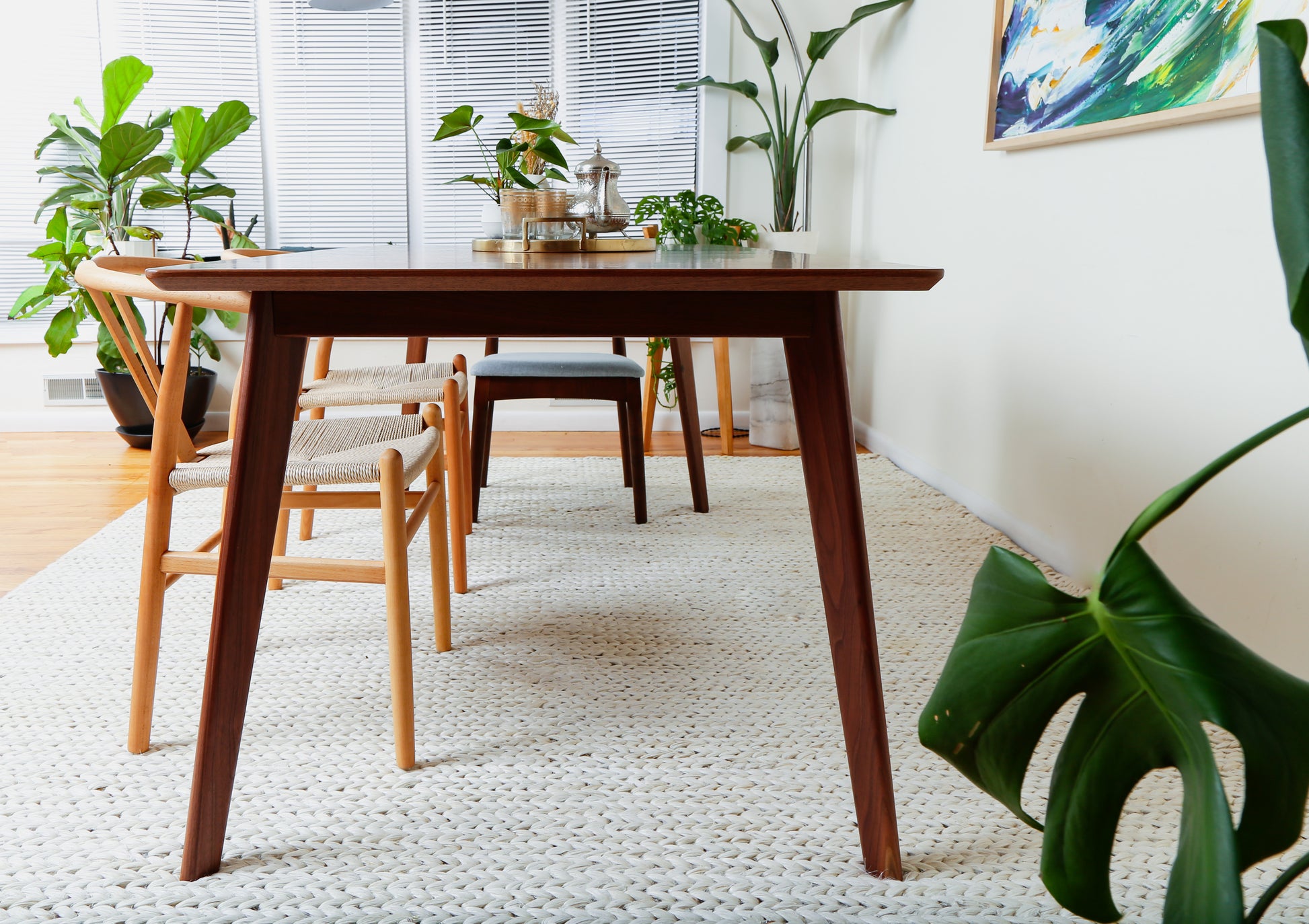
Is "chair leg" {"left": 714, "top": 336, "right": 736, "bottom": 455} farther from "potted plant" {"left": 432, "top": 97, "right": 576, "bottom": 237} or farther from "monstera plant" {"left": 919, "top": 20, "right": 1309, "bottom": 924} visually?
"monstera plant" {"left": 919, "top": 20, "right": 1309, "bottom": 924}

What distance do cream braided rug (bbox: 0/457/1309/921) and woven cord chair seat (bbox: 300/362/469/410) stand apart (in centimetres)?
43

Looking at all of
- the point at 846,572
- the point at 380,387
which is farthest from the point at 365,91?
the point at 846,572

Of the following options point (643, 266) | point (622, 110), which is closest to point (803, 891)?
point (643, 266)

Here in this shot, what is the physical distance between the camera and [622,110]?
13.5 feet

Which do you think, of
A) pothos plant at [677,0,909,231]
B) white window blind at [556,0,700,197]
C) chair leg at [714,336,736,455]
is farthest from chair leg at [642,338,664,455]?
white window blind at [556,0,700,197]

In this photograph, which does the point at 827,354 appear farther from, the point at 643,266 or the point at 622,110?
the point at 622,110

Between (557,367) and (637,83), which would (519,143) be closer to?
(557,367)

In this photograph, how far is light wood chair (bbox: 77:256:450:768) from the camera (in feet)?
4.46

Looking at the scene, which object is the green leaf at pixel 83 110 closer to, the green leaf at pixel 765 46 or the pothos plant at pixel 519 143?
the pothos plant at pixel 519 143

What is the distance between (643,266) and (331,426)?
92 centimetres

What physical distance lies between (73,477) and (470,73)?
7.38 ft

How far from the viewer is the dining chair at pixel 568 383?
261 cm

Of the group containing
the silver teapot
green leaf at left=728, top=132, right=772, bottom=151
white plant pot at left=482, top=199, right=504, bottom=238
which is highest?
green leaf at left=728, top=132, right=772, bottom=151

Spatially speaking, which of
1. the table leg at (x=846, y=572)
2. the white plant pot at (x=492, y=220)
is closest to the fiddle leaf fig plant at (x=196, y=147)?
the white plant pot at (x=492, y=220)
